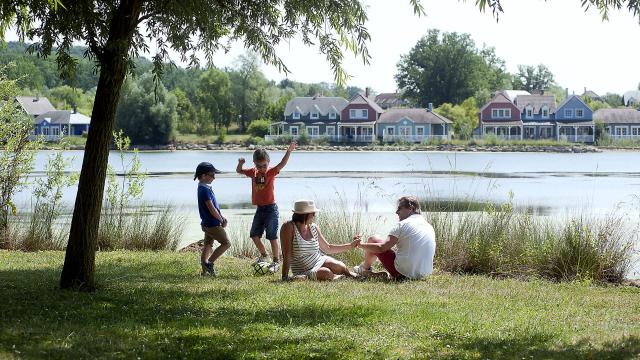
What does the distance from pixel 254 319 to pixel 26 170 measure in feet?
28.7

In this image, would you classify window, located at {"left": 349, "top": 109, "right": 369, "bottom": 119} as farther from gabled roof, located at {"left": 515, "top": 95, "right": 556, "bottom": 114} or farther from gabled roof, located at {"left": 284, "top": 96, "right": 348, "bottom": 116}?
gabled roof, located at {"left": 515, "top": 95, "right": 556, "bottom": 114}

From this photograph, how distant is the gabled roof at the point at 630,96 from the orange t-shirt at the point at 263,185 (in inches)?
5391

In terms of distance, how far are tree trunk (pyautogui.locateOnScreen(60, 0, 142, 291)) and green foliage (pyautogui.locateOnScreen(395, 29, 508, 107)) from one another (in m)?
116

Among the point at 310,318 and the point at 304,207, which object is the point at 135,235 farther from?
the point at 310,318

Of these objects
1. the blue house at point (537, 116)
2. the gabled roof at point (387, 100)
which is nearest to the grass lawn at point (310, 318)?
the blue house at point (537, 116)

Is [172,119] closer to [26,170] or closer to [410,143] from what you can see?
[410,143]

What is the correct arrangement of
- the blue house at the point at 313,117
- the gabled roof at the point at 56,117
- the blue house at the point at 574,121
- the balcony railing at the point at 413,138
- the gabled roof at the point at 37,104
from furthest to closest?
the gabled roof at the point at 37,104, the gabled roof at the point at 56,117, the blue house at the point at 313,117, the blue house at the point at 574,121, the balcony railing at the point at 413,138

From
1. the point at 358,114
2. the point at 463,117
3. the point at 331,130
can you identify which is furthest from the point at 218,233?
the point at 463,117

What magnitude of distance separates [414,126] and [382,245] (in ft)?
302

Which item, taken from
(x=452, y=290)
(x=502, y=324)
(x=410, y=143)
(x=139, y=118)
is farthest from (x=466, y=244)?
(x=410, y=143)

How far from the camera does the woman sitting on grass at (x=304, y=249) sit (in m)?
10.4

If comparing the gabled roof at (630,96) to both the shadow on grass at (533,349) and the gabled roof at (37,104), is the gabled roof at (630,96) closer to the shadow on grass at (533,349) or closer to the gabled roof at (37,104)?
the gabled roof at (37,104)

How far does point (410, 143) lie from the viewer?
100375mm

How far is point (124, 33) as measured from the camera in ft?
29.5
